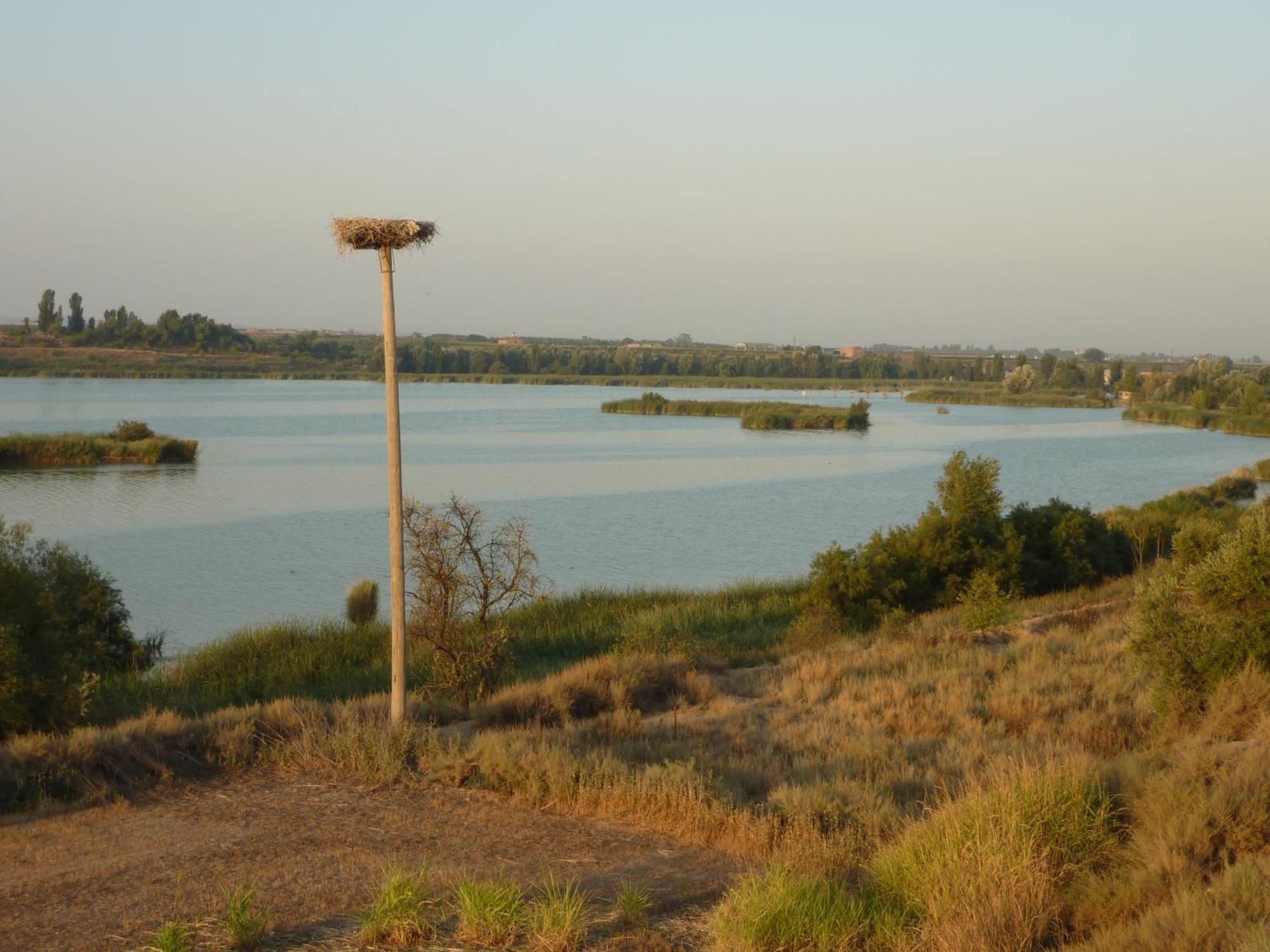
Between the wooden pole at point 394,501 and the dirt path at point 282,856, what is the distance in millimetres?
1351

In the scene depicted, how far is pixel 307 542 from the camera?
102 ft

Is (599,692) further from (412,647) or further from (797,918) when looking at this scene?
(797,918)

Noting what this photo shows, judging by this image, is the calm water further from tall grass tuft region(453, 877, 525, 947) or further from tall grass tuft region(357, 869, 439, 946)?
tall grass tuft region(453, 877, 525, 947)

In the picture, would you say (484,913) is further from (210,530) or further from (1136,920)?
(210,530)

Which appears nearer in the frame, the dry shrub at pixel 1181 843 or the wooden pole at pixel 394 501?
the dry shrub at pixel 1181 843

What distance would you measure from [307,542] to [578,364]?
13665 cm

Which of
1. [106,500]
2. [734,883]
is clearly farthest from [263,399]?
[734,883]

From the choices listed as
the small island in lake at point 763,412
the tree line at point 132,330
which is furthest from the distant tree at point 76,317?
the small island in lake at point 763,412

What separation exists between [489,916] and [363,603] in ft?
56.6

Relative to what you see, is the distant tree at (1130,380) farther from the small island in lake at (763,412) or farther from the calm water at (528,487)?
the small island in lake at (763,412)

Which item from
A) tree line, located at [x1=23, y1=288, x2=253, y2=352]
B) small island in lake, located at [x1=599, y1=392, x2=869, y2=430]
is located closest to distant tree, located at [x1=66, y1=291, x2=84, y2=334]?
tree line, located at [x1=23, y1=288, x2=253, y2=352]

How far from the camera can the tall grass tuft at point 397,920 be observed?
5426 mm

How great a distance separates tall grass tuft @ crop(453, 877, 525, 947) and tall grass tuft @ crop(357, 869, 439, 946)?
0.16 meters

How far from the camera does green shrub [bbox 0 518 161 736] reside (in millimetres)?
10523
